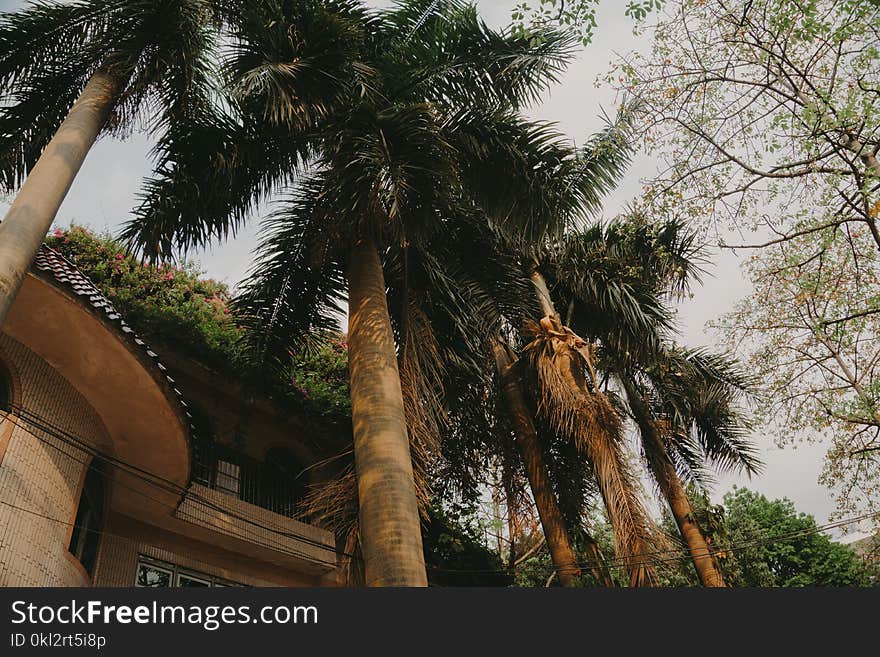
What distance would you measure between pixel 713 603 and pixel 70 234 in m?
11.7

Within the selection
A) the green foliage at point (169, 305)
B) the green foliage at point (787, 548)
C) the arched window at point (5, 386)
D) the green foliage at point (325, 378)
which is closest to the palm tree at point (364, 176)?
the green foliage at point (169, 305)

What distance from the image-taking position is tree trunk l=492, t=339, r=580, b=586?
11.2 meters

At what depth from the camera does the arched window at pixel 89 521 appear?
9.12 m

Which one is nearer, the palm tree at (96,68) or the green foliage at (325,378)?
the palm tree at (96,68)

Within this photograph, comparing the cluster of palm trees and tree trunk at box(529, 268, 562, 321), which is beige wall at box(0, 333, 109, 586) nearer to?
the cluster of palm trees

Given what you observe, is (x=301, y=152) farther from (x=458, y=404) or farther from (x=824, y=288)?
(x=824, y=288)

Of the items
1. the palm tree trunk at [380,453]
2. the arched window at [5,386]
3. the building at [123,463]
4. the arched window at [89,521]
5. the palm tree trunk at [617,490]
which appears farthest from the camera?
the palm tree trunk at [617,490]

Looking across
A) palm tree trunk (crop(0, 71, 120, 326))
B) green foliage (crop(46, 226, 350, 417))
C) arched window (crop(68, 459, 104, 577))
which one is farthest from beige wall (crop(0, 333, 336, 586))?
palm tree trunk (crop(0, 71, 120, 326))

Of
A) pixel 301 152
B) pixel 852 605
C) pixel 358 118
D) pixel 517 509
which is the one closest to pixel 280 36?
pixel 358 118

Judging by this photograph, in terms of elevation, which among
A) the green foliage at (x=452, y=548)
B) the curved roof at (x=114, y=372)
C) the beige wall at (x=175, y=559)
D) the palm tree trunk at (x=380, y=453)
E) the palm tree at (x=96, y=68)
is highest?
the palm tree at (x=96, y=68)

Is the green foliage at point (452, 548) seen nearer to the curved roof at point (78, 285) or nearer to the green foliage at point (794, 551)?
the curved roof at point (78, 285)

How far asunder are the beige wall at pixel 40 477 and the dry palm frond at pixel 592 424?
671 centimetres

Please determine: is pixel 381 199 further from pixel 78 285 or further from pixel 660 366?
pixel 660 366

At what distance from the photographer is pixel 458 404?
11750 millimetres
